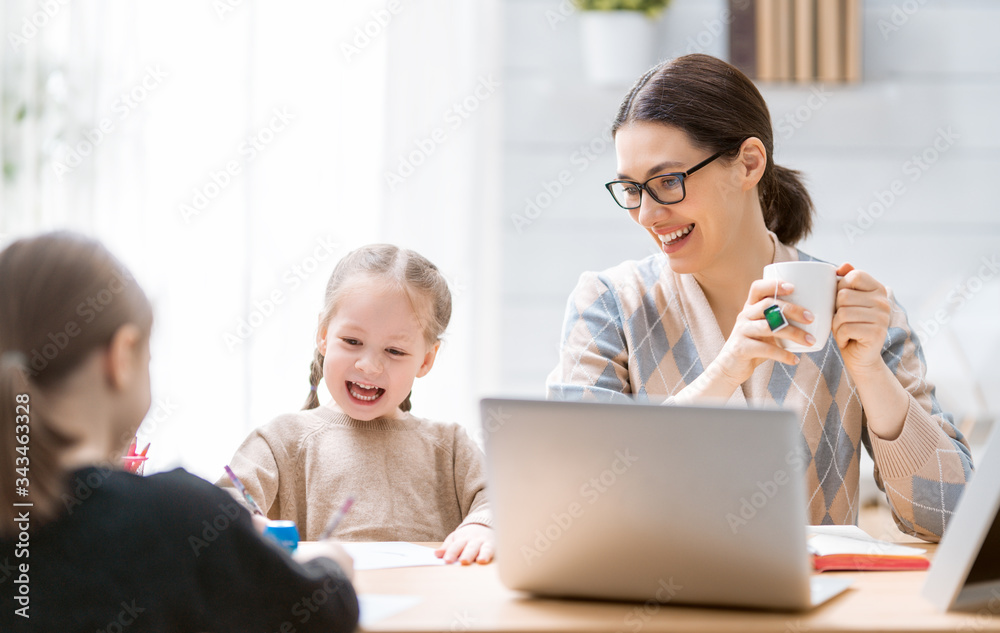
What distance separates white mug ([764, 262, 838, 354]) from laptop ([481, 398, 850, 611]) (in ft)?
1.36

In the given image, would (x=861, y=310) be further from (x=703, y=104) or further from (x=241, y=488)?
(x=241, y=488)

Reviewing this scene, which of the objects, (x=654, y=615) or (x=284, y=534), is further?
(x=284, y=534)

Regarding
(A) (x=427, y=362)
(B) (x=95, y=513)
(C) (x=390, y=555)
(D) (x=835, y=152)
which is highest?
(D) (x=835, y=152)

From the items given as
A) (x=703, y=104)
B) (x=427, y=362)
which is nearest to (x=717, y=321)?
(x=703, y=104)

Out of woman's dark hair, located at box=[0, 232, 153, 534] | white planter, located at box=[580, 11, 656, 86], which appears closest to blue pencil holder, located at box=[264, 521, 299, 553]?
woman's dark hair, located at box=[0, 232, 153, 534]

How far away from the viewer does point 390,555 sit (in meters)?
1.08

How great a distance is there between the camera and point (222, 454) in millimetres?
2822

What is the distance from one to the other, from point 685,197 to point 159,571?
3.25 feet

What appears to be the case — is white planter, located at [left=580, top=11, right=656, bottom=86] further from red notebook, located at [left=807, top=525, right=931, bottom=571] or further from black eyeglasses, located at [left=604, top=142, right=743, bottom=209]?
red notebook, located at [left=807, top=525, right=931, bottom=571]

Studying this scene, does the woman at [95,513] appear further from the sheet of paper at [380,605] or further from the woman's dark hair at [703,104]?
the woman's dark hair at [703,104]

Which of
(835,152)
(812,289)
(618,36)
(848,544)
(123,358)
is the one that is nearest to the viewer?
(123,358)

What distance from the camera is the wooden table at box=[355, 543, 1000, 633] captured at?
0.75 meters

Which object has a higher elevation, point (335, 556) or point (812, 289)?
point (812, 289)

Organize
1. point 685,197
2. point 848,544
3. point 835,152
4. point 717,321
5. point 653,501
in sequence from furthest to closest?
point 835,152 < point 717,321 < point 685,197 < point 848,544 < point 653,501
